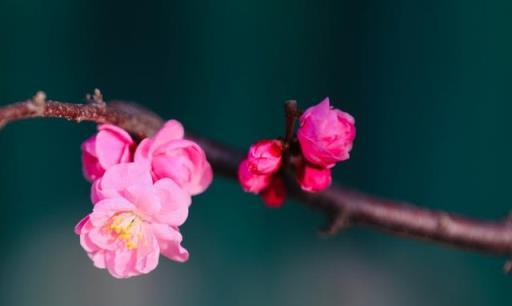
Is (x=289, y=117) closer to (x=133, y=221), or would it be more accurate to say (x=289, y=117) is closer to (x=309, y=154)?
(x=309, y=154)

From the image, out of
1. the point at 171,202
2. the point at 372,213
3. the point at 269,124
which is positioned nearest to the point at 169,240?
the point at 171,202

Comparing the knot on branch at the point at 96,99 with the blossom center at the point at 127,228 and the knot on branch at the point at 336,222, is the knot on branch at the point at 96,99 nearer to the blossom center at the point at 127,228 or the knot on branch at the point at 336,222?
the blossom center at the point at 127,228

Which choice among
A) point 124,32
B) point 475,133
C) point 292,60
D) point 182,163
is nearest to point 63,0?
point 124,32

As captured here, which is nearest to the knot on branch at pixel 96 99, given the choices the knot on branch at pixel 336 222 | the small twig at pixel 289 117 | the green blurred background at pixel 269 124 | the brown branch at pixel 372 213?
the brown branch at pixel 372 213

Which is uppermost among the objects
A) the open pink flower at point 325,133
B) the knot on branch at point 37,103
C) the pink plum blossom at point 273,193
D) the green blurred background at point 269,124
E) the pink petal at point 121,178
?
the knot on branch at point 37,103

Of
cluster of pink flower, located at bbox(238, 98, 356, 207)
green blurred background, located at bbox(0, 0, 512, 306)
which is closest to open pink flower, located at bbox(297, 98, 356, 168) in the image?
cluster of pink flower, located at bbox(238, 98, 356, 207)
